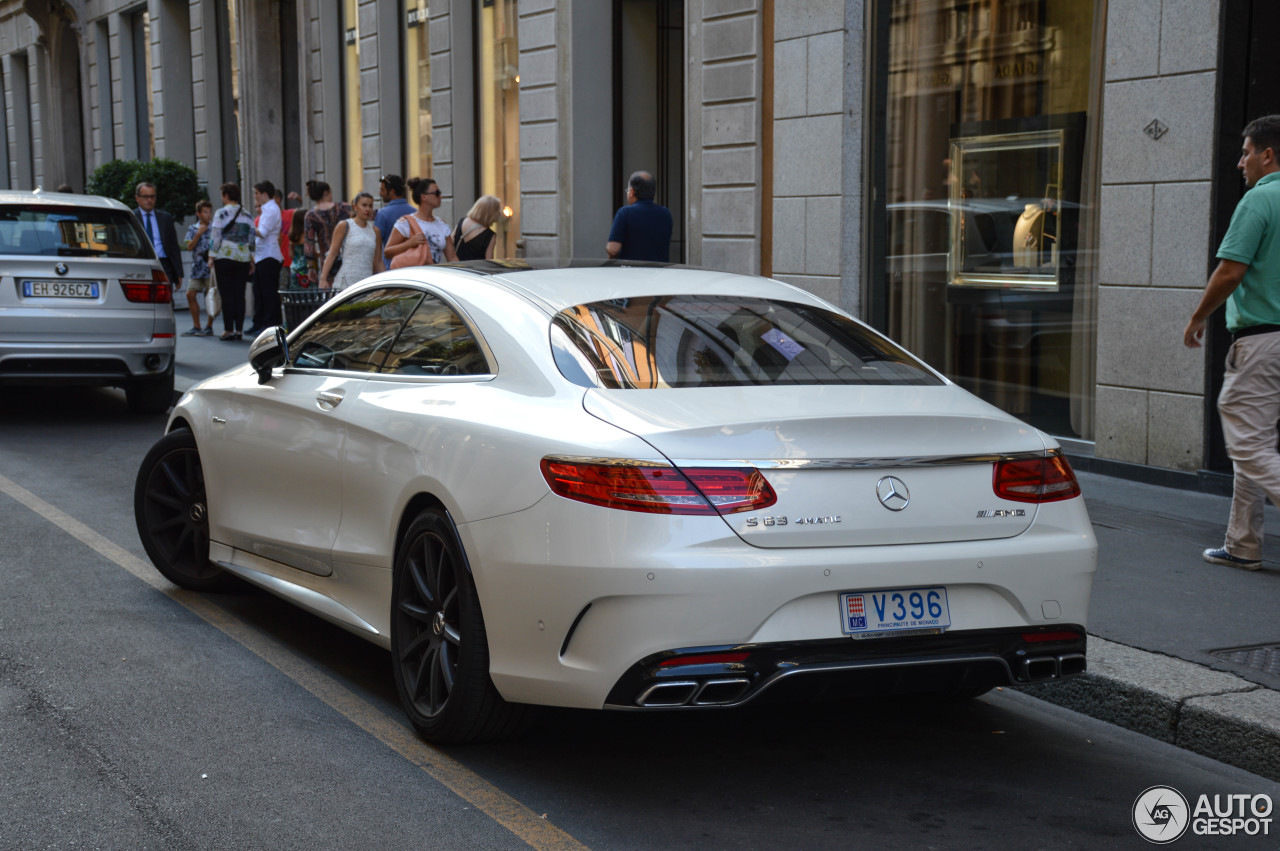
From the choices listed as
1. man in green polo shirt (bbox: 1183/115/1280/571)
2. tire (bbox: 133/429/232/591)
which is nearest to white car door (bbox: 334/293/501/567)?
tire (bbox: 133/429/232/591)

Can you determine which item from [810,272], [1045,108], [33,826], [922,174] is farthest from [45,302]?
[33,826]

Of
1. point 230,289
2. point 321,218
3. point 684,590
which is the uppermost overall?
point 321,218

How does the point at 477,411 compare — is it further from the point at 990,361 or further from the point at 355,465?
the point at 990,361

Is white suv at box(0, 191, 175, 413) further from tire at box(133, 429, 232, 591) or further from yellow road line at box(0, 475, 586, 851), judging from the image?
tire at box(133, 429, 232, 591)

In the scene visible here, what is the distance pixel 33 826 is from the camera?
12.1ft

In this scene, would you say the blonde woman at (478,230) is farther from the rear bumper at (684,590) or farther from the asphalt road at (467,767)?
the rear bumper at (684,590)

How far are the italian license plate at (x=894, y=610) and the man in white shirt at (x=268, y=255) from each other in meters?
14.7

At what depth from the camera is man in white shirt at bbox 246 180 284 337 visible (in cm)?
1748

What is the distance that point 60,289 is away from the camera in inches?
455

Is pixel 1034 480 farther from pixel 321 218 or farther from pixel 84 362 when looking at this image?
pixel 321 218

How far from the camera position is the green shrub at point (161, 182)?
78.1 feet

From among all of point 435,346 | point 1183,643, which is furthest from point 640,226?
point 1183,643

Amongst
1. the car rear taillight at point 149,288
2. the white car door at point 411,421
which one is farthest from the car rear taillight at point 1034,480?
the car rear taillight at point 149,288

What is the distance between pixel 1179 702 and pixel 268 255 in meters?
14.7
